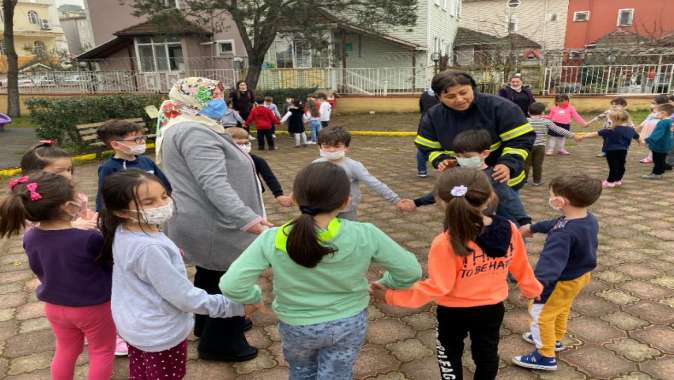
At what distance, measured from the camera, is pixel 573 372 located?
2754mm

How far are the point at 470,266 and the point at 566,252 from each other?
72cm

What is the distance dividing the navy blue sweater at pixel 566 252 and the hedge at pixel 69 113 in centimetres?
1096

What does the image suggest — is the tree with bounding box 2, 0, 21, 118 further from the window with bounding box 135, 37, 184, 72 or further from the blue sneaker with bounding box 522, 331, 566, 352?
the blue sneaker with bounding box 522, 331, 566, 352

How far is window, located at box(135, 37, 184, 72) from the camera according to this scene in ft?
79.6

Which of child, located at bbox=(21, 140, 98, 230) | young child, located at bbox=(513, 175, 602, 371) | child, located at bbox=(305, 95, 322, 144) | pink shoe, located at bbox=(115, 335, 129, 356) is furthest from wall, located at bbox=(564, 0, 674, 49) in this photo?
pink shoe, located at bbox=(115, 335, 129, 356)

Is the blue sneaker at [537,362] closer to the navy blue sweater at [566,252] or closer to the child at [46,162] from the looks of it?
the navy blue sweater at [566,252]

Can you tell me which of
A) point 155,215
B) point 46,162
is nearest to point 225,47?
point 46,162

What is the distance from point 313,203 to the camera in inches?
68.4

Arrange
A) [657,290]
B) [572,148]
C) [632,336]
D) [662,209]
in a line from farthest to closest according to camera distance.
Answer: [572,148] < [662,209] < [657,290] < [632,336]

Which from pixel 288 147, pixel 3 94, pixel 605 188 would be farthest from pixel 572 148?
pixel 3 94

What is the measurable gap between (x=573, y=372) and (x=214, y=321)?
231 cm

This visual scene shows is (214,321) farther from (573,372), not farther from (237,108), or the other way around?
(237,108)

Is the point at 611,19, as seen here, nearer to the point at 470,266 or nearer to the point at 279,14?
the point at 279,14

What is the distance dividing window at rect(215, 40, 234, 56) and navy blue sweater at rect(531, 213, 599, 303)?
2429 centimetres
